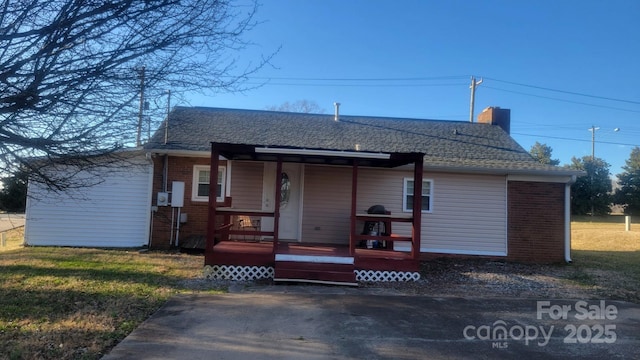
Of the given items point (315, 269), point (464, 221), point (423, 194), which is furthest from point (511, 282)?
point (315, 269)

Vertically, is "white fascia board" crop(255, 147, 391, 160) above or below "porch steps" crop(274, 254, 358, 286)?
above

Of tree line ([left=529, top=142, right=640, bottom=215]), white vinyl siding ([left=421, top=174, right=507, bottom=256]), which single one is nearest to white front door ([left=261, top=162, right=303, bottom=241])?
white vinyl siding ([left=421, top=174, right=507, bottom=256])

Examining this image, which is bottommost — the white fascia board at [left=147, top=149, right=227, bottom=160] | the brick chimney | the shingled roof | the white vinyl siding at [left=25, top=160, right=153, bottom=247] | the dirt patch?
the dirt patch

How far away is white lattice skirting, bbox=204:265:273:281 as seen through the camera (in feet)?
28.1

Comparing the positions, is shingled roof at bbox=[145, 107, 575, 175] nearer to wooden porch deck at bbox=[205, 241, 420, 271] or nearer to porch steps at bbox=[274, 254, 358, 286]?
wooden porch deck at bbox=[205, 241, 420, 271]

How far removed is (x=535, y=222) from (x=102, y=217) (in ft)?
40.2

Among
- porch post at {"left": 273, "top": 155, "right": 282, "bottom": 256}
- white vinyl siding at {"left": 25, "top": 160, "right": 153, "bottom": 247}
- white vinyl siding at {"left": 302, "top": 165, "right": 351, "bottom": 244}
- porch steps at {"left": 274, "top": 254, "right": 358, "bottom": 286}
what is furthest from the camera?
white vinyl siding at {"left": 302, "top": 165, "right": 351, "bottom": 244}

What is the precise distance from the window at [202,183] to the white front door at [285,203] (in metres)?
1.22

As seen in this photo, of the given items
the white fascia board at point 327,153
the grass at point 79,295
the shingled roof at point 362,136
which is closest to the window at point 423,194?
the shingled roof at point 362,136

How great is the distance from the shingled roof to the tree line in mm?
33120

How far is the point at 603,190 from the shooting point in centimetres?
4316

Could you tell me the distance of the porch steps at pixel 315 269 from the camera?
8.13 metres

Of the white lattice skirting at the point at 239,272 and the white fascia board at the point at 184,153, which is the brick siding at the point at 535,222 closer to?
the white lattice skirting at the point at 239,272

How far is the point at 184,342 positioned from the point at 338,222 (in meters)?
7.48
